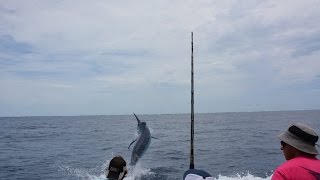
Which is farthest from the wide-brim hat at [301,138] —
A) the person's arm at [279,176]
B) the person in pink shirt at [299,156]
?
the person's arm at [279,176]

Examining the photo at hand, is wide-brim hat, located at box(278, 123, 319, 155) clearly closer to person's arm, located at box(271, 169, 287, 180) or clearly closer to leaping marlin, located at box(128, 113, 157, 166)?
person's arm, located at box(271, 169, 287, 180)

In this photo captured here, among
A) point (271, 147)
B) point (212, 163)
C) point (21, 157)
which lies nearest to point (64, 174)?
point (212, 163)

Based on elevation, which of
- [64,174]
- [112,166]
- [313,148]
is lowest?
[64,174]

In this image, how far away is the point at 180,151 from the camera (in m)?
30.5

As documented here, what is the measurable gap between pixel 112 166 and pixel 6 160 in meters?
27.8

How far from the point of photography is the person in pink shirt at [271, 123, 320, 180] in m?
3.15

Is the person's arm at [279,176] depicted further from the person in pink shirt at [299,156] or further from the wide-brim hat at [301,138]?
the wide-brim hat at [301,138]

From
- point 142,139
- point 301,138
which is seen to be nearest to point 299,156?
point 301,138

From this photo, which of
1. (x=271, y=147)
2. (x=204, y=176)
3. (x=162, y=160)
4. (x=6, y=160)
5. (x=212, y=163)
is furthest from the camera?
(x=271, y=147)

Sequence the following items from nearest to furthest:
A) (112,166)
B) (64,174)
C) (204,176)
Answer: (204,176), (112,166), (64,174)

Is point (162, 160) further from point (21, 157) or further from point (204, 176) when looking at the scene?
point (204, 176)

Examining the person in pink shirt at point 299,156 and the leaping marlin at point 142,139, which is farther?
the leaping marlin at point 142,139

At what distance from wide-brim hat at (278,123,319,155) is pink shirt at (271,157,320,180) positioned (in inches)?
7.1

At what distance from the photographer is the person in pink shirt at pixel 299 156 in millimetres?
3150
